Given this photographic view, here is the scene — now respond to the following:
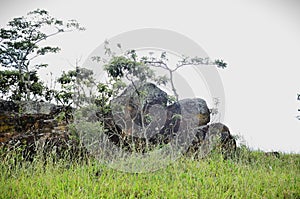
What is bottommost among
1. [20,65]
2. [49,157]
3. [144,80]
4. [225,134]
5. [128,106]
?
[49,157]

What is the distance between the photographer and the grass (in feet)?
12.6

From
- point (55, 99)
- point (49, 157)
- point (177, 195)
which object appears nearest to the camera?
point (177, 195)

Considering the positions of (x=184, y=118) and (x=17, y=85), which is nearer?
(x=184, y=118)

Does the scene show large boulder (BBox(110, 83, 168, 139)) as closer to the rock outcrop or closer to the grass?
the rock outcrop

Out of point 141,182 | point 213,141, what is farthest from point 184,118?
point 141,182

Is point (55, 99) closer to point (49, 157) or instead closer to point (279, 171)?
point (49, 157)

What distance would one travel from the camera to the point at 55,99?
8.01 m

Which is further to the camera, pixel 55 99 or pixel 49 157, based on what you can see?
pixel 55 99

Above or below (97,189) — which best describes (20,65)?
above

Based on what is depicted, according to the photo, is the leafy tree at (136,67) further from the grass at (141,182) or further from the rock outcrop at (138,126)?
the grass at (141,182)

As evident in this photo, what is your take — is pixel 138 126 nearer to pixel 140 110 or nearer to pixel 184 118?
pixel 140 110

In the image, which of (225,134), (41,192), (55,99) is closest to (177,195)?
(41,192)

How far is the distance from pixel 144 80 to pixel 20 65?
3958 millimetres

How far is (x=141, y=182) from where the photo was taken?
4.29 meters
